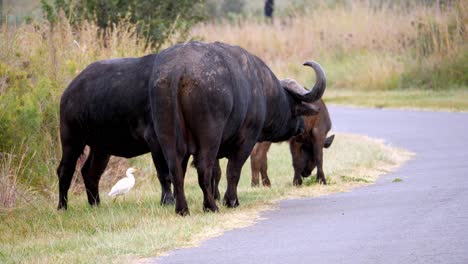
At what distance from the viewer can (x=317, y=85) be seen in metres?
13.2

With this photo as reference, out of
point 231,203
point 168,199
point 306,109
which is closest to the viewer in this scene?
point 231,203

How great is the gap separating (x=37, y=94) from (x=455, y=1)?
21484mm

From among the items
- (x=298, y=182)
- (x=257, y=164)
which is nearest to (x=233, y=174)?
(x=298, y=182)

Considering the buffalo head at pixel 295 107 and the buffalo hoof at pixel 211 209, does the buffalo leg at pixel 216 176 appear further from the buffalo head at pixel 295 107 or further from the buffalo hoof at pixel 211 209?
the buffalo hoof at pixel 211 209

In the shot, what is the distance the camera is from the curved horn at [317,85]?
1292 centimetres

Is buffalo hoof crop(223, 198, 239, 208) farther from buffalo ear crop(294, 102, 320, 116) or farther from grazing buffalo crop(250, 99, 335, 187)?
grazing buffalo crop(250, 99, 335, 187)

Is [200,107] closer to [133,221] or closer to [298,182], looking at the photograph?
[133,221]

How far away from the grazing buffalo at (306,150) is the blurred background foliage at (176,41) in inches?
89.1

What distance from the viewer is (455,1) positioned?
3325 centimetres

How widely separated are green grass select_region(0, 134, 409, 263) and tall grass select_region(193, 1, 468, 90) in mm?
15813

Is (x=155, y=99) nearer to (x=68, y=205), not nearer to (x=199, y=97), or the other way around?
(x=199, y=97)

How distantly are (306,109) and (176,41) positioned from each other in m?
10.3

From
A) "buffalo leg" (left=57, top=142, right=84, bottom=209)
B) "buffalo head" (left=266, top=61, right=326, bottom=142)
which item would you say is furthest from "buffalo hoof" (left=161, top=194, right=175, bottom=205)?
"buffalo head" (left=266, top=61, right=326, bottom=142)

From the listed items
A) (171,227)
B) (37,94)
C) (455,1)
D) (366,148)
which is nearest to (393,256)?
(171,227)
